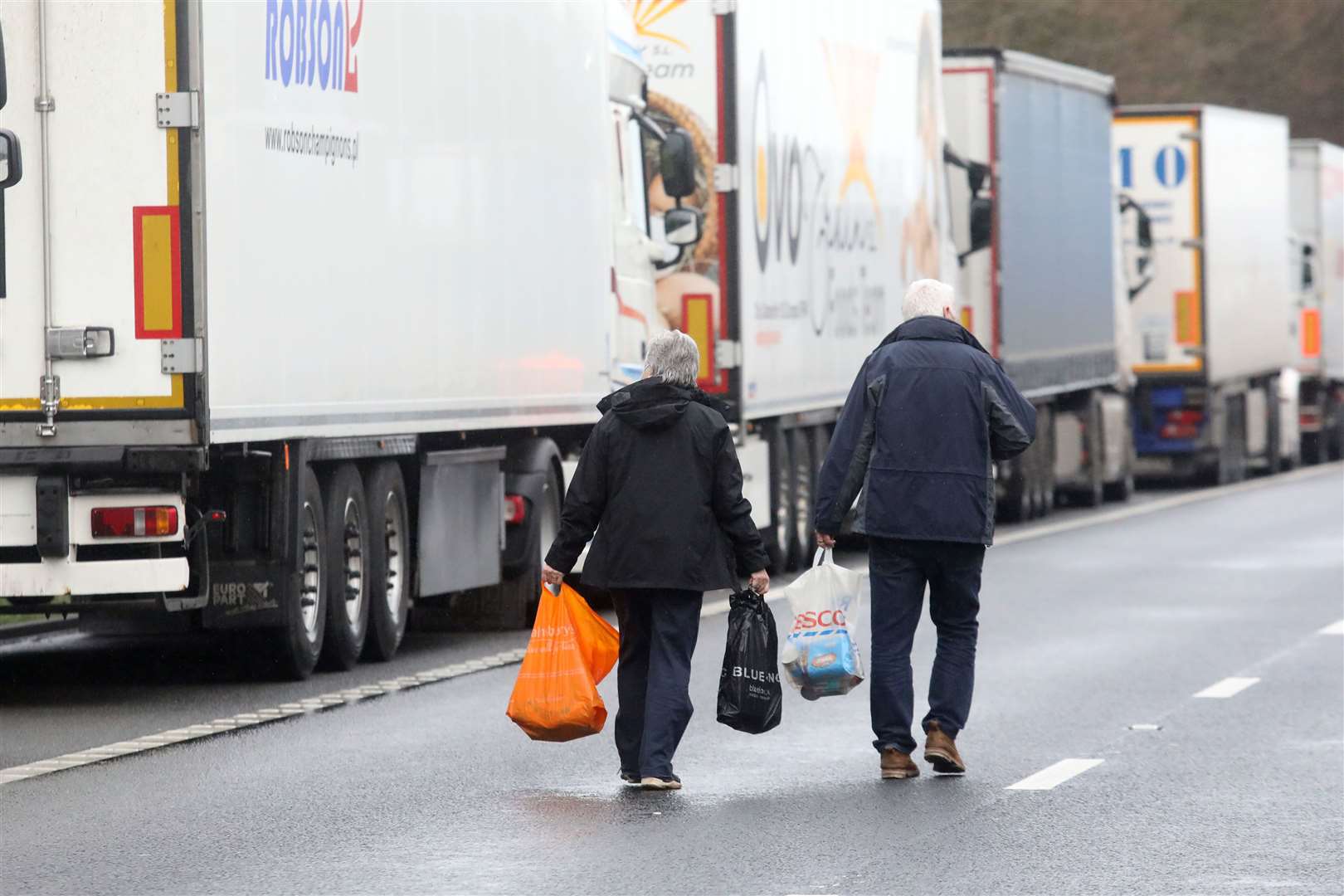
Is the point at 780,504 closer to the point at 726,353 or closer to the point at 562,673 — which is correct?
the point at 726,353

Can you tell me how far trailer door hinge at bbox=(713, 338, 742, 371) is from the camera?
19.5m

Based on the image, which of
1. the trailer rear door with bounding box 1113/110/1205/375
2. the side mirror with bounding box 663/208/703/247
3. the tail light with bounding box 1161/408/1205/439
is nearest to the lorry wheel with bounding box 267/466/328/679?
the side mirror with bounding box 663/208/703/247

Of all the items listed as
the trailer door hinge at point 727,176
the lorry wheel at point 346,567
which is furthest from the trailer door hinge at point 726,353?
the lorry wheel at point 346,567

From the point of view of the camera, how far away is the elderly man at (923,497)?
33.2 ft

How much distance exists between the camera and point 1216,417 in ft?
113

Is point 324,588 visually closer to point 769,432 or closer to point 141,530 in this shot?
point 141,530

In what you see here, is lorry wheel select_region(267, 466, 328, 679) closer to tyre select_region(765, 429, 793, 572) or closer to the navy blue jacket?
the navy blue jacket

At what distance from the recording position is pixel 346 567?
46.0 ft

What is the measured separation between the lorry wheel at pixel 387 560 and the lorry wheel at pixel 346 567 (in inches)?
2.0

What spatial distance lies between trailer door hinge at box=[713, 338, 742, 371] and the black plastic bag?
954 cm

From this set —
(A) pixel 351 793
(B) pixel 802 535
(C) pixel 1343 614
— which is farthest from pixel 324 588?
(B) pixel 802 535

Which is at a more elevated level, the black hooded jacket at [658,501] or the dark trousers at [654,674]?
the black hooded jacket at [658,501]

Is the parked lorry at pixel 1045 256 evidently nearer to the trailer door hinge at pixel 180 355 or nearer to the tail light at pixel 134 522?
the tail light at pixel 134 522

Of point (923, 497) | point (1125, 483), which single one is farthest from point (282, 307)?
point (1125, 483)
